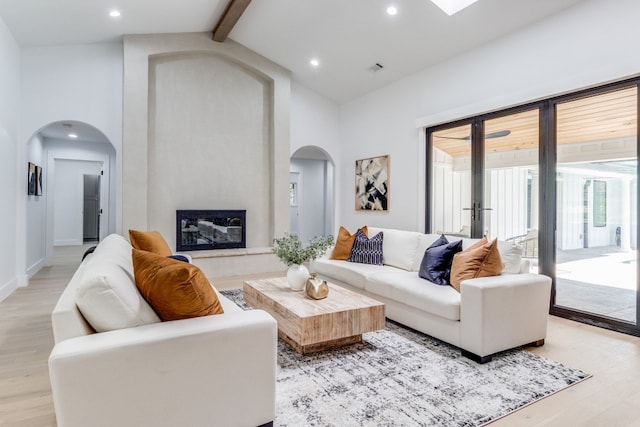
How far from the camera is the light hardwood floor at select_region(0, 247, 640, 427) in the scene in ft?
6.30

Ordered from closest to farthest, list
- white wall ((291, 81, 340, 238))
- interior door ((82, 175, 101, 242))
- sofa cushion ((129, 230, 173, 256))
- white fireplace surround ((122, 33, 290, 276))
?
sofa cushion ((129, 230, 173, 256)) → white fireplace surround ((122, 33, 290, 276)) → white wall ((291, 81, 340, 238)) → interior door ((82, 175, 101, 242))

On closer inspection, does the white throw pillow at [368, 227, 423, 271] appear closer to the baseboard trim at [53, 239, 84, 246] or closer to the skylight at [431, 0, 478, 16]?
the skylight at [431, 0, 478, 16]

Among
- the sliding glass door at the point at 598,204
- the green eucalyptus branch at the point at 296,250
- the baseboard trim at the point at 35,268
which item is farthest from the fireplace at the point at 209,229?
the sliding glass door at the point at 598,204

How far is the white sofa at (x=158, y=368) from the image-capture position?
1.39 meters

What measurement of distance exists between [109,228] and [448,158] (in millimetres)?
6950

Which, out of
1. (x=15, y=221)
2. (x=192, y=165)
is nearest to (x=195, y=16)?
(x=192, y=165)

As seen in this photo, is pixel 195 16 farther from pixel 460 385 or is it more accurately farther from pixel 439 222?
pixel 460 385

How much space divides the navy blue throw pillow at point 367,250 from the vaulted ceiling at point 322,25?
8.17 feet

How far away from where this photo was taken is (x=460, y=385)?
2.23 meters

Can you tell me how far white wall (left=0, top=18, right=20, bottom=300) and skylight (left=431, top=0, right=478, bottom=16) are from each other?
476cm

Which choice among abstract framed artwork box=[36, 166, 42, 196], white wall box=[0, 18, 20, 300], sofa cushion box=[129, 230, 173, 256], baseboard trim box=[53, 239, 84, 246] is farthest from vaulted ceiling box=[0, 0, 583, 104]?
baseboard trim box=[53, 239, 84, 246]

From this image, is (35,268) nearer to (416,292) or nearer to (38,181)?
(38,181)

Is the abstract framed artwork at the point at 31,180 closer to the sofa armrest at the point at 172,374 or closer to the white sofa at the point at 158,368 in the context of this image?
the white sofa at the point at 158,368

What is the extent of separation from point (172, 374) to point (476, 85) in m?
4.39
